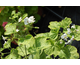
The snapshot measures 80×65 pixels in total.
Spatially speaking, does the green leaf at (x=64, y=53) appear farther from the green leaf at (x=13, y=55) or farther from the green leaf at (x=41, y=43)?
the green leaf at (x=13, y=55)

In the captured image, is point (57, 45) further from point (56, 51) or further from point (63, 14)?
point (63, 14)

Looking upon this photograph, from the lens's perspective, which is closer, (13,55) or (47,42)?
(47,42)

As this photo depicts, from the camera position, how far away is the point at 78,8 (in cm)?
216

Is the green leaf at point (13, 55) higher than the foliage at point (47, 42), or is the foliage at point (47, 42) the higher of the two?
the foliage at point (47, 42)

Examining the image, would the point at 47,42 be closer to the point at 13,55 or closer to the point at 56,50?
the point at 56,50

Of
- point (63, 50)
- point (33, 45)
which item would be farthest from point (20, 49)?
point (63, 50)

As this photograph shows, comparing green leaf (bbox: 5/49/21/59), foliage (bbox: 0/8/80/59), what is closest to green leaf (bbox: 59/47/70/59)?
foliage (bbox: 0/8/80/59)

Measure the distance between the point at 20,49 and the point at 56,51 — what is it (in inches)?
15.4

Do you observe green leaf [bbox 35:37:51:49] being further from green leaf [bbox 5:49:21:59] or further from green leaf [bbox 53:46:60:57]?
green leaf [bbox 5:49:21:59]

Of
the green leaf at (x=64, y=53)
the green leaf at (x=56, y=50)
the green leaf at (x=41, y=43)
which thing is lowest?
the green leaf at (x=64, y=53)

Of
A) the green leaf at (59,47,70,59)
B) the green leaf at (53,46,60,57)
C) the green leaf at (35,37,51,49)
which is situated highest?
the green leaf at (35,37,51,49)

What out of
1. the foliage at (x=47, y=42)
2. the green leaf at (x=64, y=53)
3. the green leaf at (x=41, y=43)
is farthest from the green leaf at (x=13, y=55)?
the green leaf at (x=64, y=53)

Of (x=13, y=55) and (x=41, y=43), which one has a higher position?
(x=41, y=43)

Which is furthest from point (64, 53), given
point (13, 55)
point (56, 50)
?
point (13, 55)
